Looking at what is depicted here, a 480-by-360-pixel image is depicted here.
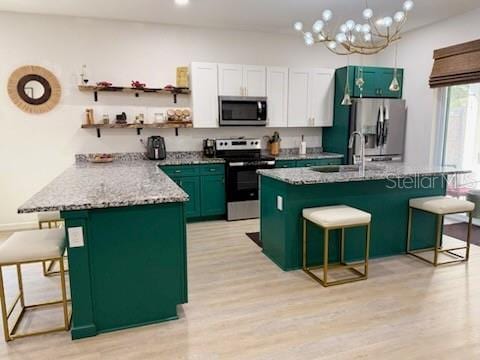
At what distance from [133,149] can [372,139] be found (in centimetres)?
358

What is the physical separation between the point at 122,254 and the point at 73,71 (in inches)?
134

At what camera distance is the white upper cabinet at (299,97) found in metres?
5.37

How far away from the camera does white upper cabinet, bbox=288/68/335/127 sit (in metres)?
5.40

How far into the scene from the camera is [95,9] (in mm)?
4238

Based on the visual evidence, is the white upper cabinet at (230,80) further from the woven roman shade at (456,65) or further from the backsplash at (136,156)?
the woven roman shade at (456,65)

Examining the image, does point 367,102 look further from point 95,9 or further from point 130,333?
point 130,333

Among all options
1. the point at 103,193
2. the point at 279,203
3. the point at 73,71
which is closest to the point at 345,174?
the point at 279,203

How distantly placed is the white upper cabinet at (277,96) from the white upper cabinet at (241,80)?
0.12m

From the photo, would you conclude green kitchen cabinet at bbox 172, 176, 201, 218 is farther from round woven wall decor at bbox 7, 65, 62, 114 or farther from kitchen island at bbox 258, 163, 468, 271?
round woven wall decor at bbox 7, 65, 62, 114

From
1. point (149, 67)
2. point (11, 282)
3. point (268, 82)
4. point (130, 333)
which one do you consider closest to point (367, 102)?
point (268, 82)

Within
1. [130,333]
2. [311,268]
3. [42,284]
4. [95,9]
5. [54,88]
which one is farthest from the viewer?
[54,88]

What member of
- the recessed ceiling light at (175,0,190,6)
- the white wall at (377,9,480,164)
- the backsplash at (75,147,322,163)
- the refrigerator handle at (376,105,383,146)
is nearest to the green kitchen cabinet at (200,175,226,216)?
the backsplash at (75,147,322,163)

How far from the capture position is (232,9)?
427 cm

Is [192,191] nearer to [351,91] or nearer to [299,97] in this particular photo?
[299,97]
